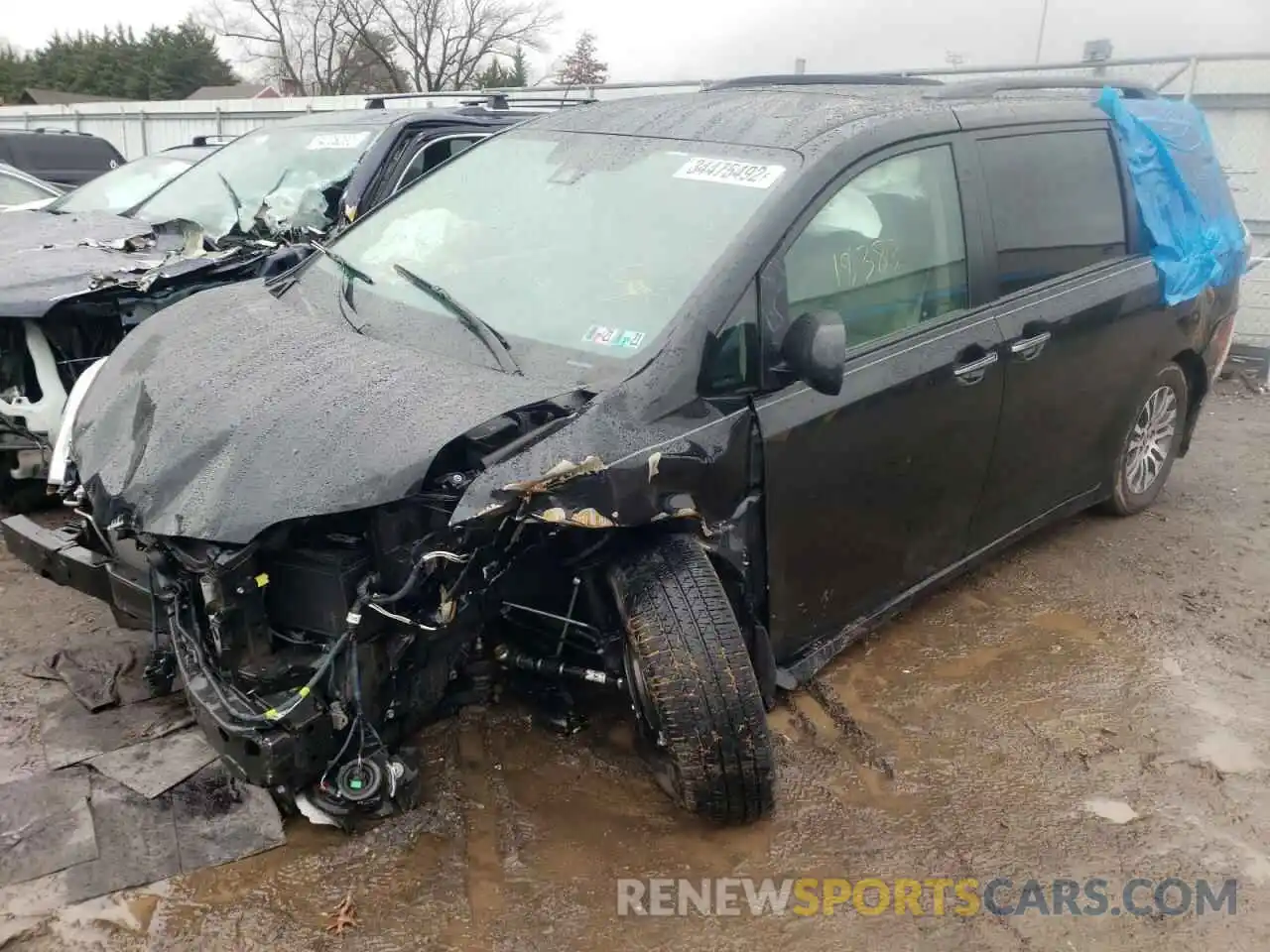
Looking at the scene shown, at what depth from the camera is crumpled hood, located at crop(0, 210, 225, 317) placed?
14.3 ft

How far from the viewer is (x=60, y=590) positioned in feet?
13.5

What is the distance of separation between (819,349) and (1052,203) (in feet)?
5.88

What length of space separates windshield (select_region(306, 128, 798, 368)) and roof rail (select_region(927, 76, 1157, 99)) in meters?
1.03

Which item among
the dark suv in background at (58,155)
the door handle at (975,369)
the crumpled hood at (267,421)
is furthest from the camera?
the dark suv in background at (58,155)

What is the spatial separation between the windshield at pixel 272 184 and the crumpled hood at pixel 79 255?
31cm

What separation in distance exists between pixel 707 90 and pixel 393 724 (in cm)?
266

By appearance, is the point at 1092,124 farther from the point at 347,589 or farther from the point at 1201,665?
the point at 347,589

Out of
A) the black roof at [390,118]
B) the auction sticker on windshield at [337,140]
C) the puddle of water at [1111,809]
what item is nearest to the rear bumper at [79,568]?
the puddle of water at [1111,809]

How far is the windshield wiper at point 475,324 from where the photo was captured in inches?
114

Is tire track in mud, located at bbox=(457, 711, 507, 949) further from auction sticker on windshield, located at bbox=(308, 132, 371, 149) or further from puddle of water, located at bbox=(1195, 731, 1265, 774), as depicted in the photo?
auction sticker on windshield, located at bbox=(308, 132, 371, 149)

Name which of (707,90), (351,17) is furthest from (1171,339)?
(351,17)

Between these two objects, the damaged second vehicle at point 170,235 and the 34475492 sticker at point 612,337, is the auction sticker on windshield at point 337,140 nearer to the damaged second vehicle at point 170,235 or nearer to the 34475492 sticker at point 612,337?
the damaged second vehicle at point 170,235
